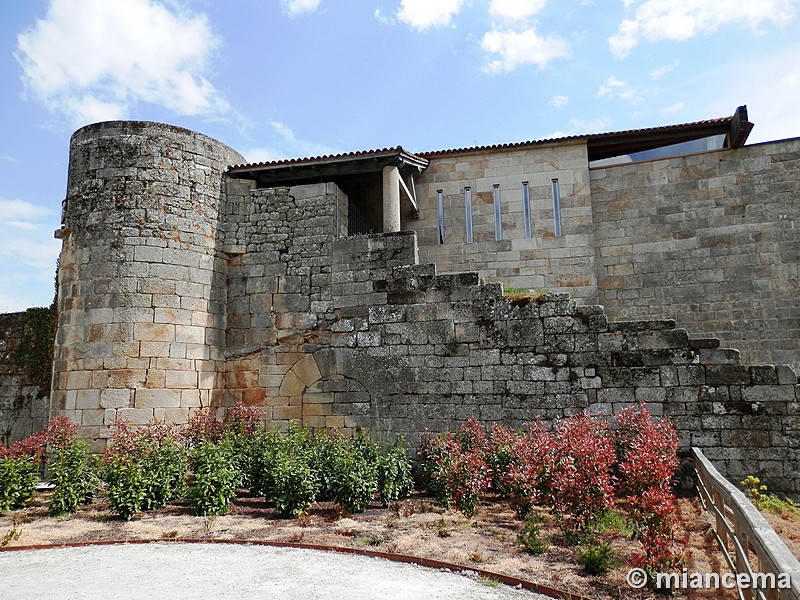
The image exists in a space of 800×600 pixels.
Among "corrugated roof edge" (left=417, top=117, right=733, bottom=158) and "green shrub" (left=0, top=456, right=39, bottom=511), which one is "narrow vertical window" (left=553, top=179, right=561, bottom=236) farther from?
"green shrub" (left=0, top=456, right=39, bottom=511)

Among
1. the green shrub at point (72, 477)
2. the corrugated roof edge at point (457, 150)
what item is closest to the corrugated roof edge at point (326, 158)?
the corrugated roof edge at point (457, 150)

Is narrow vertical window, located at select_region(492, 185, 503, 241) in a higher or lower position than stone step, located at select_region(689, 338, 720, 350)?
higher

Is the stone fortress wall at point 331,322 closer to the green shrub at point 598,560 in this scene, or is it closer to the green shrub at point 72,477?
the green shrub at point 72,477

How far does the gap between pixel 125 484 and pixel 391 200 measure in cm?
647

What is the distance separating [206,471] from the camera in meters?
7.69

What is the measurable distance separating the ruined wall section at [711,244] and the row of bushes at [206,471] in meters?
6.43

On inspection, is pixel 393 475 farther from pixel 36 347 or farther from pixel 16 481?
pixel 36 347

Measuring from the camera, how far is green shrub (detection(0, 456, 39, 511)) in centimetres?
784

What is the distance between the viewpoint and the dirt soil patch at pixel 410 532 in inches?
206

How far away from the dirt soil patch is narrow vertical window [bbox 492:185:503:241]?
5894 millimetres

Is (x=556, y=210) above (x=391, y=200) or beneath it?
above

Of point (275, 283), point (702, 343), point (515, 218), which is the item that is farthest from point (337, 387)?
point (702, 343)

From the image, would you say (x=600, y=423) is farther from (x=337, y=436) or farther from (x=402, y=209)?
(x=402, y=209)

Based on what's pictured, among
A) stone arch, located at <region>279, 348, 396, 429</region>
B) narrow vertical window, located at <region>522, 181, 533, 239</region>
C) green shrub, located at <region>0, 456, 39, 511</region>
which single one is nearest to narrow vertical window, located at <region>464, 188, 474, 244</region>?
narrow vertical window, located at <region>522, 181, 533, 239</region>
